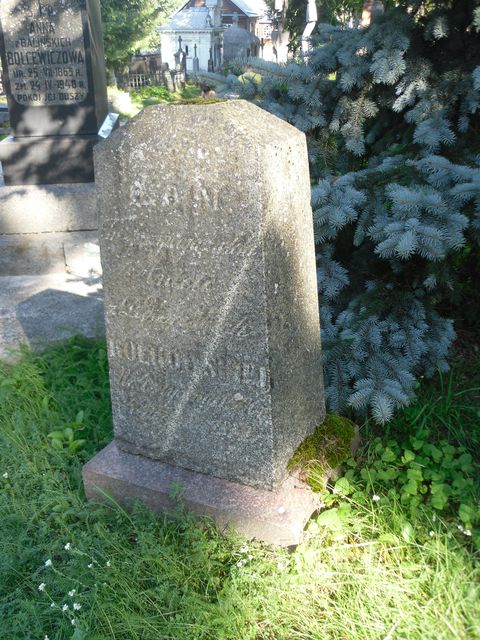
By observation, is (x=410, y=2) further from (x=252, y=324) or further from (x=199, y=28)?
(x=199, y=28)

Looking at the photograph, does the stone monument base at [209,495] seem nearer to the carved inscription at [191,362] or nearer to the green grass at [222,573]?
the green grass at [222,573]

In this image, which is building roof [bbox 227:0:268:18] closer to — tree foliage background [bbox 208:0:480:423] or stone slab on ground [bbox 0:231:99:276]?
stone slab on ground [bbox 0:231:99:276]

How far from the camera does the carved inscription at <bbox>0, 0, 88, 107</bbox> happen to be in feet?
16.1

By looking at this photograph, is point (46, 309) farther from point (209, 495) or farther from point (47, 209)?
point (209, 495)

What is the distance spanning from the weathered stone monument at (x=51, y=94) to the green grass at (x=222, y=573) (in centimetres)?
343

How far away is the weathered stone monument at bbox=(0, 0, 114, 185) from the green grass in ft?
11.3

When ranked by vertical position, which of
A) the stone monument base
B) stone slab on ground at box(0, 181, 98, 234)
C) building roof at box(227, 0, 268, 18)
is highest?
the stone monument base

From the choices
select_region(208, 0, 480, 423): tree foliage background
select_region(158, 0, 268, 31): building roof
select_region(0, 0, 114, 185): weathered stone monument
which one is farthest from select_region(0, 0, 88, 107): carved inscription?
select_region(158, 0, 268, 31): building roof

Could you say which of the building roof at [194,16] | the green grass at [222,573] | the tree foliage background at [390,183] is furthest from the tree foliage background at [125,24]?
the green grass at [222,573]

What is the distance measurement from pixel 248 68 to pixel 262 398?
2355 mm

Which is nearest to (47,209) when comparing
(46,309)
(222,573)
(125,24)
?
(46,309)

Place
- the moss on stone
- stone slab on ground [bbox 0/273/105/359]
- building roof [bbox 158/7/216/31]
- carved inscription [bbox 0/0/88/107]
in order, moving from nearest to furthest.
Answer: the moss on stone, stone slab on ground [bbox 0/273/105/359], carved inscription [bbox 0/0/88/107], building roof [bbox 158/7/216/31]

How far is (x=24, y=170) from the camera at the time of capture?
521 cm

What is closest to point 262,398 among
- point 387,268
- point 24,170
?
point 387,268
